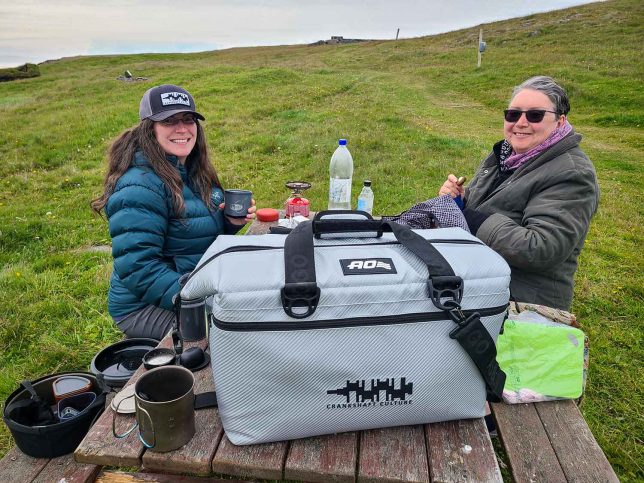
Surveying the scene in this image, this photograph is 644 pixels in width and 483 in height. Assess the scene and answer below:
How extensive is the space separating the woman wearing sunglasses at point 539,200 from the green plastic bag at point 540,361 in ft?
1.94

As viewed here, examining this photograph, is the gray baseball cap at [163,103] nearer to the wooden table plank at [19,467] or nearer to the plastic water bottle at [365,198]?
the plastic water bottle at [365,198]

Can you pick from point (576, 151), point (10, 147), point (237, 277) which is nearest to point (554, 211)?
point (576, 151)

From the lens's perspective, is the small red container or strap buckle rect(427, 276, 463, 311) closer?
strap buckle rect(427, 276, 463, 311)

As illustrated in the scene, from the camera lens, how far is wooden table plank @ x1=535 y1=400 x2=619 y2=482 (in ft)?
5.12

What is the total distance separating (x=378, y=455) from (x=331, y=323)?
484 mm

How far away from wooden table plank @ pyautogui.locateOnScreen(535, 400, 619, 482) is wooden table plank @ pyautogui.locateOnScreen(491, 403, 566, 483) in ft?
0.08

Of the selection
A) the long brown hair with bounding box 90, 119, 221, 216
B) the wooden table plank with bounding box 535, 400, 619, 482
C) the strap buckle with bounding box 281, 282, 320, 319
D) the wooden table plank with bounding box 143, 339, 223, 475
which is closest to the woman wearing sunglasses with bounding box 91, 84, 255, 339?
the long brown hair with bounding box 90, 119, 221, 216

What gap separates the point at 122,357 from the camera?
8.34ft

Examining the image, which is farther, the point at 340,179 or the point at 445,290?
the point at 340,179

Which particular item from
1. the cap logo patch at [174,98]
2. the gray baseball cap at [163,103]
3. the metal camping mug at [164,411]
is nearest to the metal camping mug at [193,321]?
the metal camping mug at [164,411]

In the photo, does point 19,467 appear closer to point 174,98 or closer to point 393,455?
point 393,455

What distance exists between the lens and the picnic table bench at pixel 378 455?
1425 mm

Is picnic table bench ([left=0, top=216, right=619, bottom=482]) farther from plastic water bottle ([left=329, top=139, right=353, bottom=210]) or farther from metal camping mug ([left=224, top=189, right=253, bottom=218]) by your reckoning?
plastic water bottle ([left=329, top=139, right=353, bottom=210])

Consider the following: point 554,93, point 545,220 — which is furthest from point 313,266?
point 554,93
